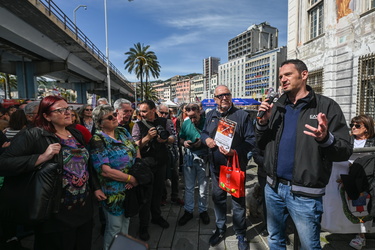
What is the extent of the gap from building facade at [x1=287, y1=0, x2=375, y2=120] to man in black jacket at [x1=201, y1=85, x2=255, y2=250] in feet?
22.8

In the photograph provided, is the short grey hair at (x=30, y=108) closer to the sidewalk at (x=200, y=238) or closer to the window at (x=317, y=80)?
the sidewalk at (x=200, y=238)

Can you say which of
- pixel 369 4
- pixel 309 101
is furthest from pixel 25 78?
pixel 369 4

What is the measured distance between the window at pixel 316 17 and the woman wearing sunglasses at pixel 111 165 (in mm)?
11085

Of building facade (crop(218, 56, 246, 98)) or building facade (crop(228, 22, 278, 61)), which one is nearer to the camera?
building facade (crop(218, 56, 246, 98))

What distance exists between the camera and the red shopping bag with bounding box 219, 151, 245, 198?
2652 millimetres

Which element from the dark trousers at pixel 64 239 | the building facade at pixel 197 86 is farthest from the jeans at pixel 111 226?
the building facade at pixel 197 86

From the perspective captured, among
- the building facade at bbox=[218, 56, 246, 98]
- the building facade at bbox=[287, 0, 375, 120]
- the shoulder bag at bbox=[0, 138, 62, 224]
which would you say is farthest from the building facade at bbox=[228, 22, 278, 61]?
the shoulder bag at bbox=[0, 138, 62, 224]

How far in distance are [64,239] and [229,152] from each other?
2.01 meters

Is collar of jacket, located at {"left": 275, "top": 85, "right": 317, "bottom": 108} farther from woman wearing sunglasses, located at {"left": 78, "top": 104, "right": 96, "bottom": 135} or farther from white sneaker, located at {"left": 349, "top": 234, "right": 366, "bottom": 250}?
woman wearing sunglasses, located at {"left": 78, "top": 104, "right": 96, "bottom": 135}

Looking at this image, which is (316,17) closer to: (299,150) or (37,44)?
(299,150)

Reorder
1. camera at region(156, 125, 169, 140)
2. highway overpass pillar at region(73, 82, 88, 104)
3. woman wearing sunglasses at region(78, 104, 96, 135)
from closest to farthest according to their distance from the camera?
camera at region(156, 125, 169, 140) < woman wearing sunglasses at region(78, 104, 96, 135) < highway overpass pillar at region(73, 82, 88, 104)

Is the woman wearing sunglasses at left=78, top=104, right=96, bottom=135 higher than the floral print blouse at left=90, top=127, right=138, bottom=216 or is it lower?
higher

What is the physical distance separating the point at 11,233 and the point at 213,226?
2851 millimetres

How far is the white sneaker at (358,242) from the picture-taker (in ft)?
8.88
